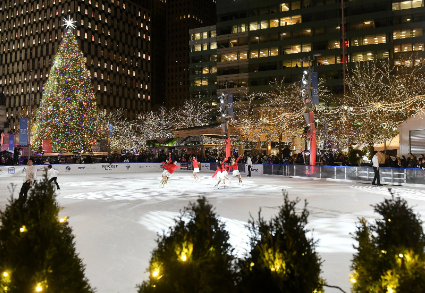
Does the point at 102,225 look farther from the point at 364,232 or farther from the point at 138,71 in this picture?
the point at 138,71

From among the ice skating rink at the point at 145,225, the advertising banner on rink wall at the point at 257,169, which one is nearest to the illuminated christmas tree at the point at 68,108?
the advertising banner on rink wall at the point at 257,169

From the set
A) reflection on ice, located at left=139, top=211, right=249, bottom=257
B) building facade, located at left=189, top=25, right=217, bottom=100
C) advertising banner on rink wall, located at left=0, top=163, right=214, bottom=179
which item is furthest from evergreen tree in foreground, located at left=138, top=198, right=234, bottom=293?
building facade, located at left=189, top=25, right=217, bottom=100

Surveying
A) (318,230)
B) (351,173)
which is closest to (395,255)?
(318,230)

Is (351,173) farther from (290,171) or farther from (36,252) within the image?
(36,252)

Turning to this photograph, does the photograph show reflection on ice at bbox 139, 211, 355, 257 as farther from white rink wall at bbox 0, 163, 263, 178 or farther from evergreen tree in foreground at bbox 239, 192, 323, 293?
white rink wall at bbox 0, 163, 263, 178

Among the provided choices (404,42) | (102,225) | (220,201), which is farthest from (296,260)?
(404,42)

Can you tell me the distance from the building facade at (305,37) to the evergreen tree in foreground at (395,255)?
4988 cm

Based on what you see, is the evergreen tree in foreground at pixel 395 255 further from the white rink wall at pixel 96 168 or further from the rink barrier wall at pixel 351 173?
the white rink wall at pixel 96 168

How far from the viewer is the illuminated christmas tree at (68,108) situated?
36.4 meters

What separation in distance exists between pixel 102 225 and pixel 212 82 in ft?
241

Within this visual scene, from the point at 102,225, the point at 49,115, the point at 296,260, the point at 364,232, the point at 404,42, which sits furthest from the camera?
the point at 404,42

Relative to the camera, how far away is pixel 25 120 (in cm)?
3008

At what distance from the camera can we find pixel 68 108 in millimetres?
36594

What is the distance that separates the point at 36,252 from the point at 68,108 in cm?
3666
